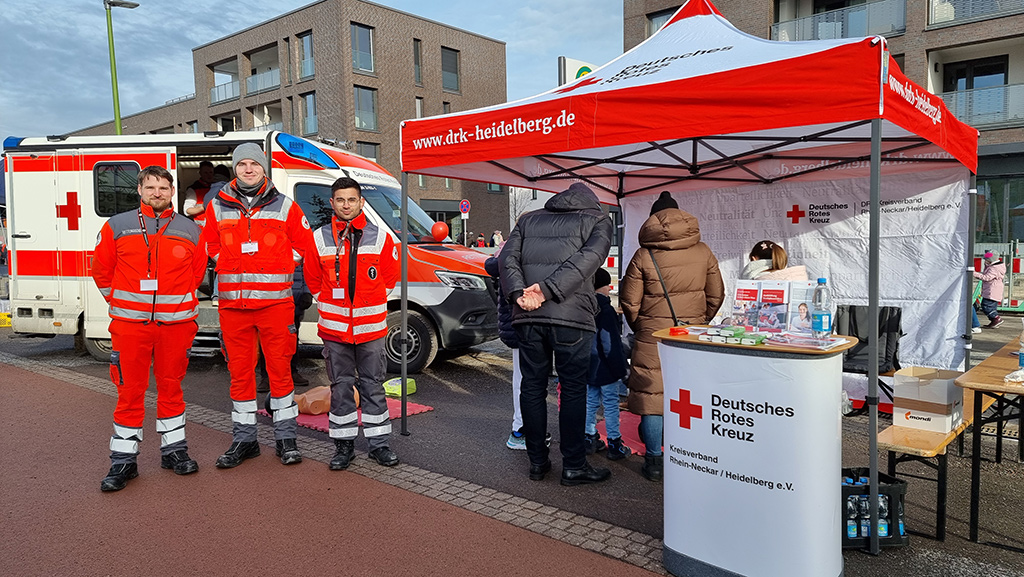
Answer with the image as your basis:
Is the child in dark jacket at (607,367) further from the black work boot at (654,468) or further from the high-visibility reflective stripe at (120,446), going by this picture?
the high-visibility reflective stripe at (120,446)

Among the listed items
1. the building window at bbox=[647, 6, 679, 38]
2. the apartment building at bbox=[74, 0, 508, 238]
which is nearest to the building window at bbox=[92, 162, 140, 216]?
the building window at bbox=[647, 6, 679, 38]

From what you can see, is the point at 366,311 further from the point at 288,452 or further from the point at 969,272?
the point at 969,272

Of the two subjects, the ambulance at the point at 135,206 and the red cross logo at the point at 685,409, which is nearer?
the red cross logo at the point at 685,409

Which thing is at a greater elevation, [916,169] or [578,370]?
[916,169]

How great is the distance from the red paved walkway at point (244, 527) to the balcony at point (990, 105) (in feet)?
63.8

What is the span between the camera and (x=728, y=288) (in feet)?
23.4

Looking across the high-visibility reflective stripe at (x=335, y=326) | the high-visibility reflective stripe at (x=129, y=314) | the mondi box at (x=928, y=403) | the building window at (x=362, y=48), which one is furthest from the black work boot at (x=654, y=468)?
the building window at (x=362, y=48)

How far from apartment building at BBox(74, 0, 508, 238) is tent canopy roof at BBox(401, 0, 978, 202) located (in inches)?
1127

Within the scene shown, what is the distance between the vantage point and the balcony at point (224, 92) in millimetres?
38000

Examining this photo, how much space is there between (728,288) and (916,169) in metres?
2.02

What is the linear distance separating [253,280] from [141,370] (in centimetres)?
87

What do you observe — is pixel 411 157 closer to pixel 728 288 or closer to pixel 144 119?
pixel 728 288

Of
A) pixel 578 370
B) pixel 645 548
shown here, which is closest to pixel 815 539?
pixel 645 548

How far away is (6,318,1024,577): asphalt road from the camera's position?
333 cm
